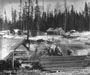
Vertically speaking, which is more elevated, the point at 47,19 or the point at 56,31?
the point at 47,19

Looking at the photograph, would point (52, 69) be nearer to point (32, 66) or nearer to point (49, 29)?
point (32, 66)

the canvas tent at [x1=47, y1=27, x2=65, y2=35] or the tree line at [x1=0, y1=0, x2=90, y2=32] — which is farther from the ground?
the tree line at [x1=0, y1=0, x2=90, y2=32]

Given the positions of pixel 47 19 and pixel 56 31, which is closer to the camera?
pixel 47 19

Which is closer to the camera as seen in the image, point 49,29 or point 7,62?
point 7,62

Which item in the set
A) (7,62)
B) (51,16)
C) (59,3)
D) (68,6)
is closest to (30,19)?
(51,16)

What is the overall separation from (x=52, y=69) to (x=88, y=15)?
1057cm

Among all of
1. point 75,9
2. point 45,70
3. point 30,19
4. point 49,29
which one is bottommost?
point 45,70

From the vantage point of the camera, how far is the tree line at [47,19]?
45.8 ft

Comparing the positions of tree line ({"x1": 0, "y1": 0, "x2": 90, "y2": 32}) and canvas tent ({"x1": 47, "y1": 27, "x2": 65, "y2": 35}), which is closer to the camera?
tree line ({"x1": 0, "y1": 0, "x2": 90, "y2": 32})

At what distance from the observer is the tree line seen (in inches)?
549

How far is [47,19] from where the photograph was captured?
1417 centimetres

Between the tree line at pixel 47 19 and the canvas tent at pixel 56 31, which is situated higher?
the tree line at pixel 47 19

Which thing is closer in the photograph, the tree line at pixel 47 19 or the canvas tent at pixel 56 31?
the tree line at pixel 47 19

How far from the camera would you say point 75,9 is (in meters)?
15.4
